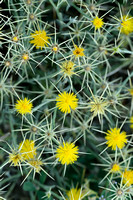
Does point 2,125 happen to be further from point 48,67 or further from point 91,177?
point 91,177

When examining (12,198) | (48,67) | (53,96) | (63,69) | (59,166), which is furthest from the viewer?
(12,198)

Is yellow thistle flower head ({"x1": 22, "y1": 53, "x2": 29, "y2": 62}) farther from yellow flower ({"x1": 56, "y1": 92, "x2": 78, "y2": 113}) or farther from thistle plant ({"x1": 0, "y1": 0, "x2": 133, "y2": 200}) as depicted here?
yellow flower ({"x1": 56, "y1": 92, "x2": 78, "y2": 113})

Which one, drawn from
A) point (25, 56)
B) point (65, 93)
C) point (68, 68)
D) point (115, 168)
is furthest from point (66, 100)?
point (115, 168)

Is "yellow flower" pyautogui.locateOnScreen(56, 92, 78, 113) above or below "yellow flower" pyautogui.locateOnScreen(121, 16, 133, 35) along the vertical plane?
below

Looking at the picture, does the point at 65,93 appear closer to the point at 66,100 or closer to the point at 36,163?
the point at 66,100

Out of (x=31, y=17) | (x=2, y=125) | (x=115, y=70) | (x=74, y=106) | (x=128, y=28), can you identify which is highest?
(x=128, y=28)

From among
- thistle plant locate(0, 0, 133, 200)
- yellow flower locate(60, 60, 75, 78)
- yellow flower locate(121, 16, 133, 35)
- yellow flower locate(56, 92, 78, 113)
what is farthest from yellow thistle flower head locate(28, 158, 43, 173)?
yellow flower locate(121, 16, 133, 35)

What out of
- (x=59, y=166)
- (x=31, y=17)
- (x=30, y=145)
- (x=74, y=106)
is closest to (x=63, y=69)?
(x=74, y=106)

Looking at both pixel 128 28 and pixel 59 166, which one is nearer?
pixel 128 28

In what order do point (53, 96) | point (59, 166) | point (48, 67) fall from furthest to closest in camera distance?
point (59, 166)
point (48, 67)
point (53, 96)
